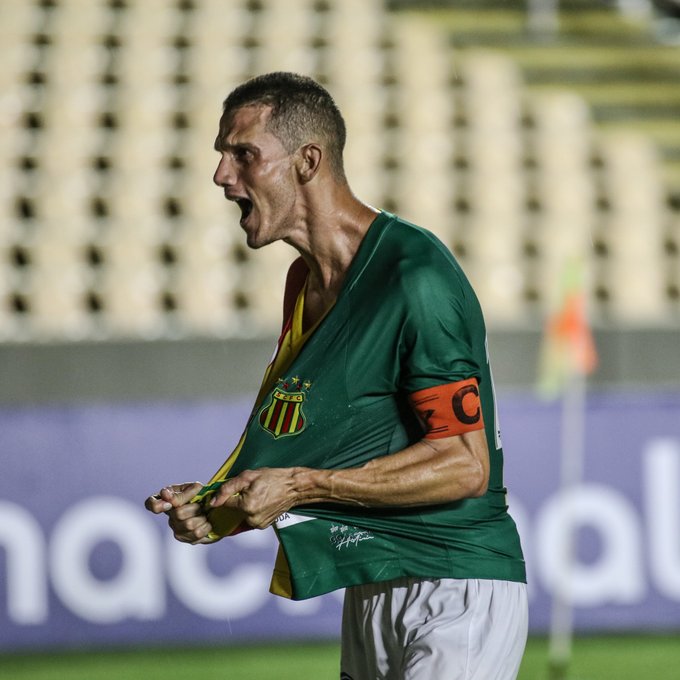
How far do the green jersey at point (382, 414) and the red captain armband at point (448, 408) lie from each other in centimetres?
2

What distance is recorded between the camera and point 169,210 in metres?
8.53

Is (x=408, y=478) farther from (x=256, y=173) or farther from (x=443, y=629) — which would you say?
(x=256, y=173)

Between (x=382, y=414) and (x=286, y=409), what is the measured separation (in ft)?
0.57

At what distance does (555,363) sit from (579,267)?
52cm

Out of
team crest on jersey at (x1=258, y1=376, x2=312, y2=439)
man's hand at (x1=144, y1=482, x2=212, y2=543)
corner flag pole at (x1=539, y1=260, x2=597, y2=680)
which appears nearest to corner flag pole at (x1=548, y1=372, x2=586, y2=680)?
corner flag pole at (x1=539, y1=260, x2=597, y2=680)

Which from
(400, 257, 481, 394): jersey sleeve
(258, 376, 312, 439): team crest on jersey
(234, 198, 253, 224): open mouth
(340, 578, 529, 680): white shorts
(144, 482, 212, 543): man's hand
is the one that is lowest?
(340, 578, 529, 680): white shorts

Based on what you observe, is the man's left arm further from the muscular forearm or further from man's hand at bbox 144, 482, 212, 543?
man's hand at bbox 144, 482, 212, 543

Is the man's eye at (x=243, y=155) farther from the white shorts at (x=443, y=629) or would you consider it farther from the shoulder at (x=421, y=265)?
the white shorts at (x=443, y=629)

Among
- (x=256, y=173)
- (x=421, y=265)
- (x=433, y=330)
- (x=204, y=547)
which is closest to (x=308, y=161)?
(x=256, y=173)

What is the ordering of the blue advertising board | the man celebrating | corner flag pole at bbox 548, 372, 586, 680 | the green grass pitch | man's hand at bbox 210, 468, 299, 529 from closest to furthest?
man's hand at bbox 210, 468, 299, 529
the man celebrating
the green grass pitch
the blue advertising board
corner flag pole at bbox 548, 372, 586, 680

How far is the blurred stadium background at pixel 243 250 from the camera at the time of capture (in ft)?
20.5

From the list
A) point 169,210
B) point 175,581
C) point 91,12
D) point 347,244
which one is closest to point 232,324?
point 169,210

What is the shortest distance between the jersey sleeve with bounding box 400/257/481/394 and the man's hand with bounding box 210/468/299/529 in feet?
0.92

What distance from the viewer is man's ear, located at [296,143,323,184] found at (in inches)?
86.8
